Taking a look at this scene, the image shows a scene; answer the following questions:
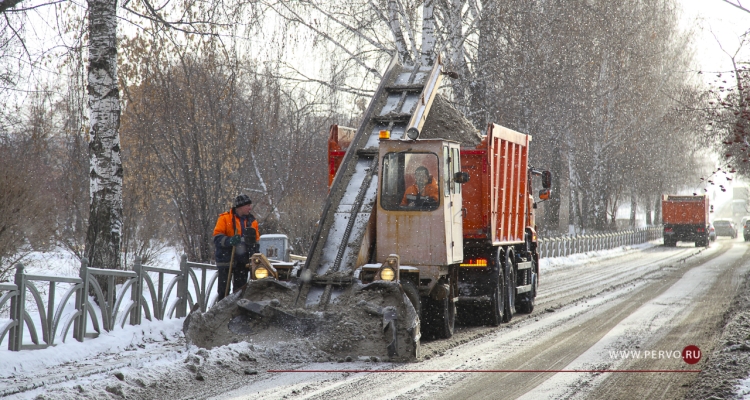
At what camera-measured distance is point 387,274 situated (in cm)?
830

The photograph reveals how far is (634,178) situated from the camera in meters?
52.4

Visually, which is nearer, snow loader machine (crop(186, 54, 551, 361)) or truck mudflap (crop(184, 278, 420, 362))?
truck mudflap (crop(184, 278, 420, 362))

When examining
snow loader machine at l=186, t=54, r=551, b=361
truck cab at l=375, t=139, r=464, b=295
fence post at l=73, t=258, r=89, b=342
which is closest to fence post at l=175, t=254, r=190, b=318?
fence post at l=73, t=258, r=89, b=342

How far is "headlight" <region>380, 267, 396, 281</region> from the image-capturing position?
27.2 ft

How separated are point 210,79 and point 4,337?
8.82 meters

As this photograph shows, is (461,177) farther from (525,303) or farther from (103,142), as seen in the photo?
(103,142)

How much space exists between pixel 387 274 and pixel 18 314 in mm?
3986

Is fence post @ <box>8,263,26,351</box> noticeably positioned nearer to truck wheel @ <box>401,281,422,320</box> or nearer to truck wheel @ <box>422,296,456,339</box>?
truck wheel @ <box>401,281,422,320</box>

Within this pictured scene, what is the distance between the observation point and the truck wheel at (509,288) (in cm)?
1228

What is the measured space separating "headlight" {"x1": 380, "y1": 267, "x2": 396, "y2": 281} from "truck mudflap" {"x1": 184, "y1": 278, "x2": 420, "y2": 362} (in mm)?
201

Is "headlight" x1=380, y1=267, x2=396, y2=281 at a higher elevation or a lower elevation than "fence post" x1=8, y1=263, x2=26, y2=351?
higher

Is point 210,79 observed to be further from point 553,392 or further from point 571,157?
point 571,157

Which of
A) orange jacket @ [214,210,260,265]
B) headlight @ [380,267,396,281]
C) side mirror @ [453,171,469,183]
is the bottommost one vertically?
headlight @ [380,267,396,281]

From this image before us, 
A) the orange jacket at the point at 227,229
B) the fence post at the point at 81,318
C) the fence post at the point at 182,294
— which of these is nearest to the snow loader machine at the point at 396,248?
the orange jacket at the point at 227,229
